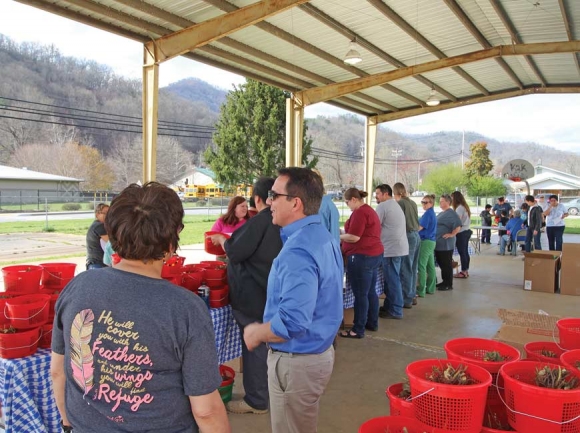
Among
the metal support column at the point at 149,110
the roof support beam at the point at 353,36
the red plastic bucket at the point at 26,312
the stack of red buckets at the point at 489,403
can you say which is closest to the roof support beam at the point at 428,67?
the roof support beam at the point at 353,36

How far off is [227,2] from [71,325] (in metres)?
6.68

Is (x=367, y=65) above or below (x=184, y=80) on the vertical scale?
below

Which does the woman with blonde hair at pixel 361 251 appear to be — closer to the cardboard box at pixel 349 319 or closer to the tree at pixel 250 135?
the cardboard box at pixel 349 319

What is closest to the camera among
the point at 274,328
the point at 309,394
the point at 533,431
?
the point at 533,431

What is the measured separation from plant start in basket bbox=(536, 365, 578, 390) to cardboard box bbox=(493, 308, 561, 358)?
1.69m

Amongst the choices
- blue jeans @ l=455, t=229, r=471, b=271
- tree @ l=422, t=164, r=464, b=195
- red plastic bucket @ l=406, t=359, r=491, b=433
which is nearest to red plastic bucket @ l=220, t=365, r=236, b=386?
red plastic bucket @ l=406, t=359, r=491, b=433

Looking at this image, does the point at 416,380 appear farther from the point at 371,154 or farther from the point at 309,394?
the point at 371,154

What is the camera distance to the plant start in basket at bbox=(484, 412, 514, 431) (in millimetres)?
1709

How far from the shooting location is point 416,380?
163 centimetres

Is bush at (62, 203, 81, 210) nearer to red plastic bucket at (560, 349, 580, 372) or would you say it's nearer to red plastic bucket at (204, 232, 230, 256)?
red plastic bucket at (204, 232, 230, 256)

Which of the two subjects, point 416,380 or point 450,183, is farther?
point 450,183

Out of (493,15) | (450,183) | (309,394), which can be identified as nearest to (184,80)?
(450,183)

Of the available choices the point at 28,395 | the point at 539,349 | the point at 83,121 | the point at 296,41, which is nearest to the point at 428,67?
the point at 296,41

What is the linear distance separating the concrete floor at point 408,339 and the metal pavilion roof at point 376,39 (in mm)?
4699
